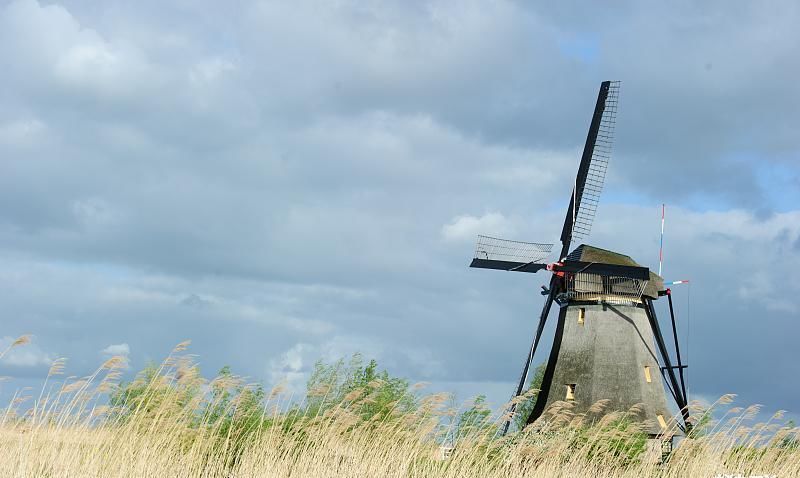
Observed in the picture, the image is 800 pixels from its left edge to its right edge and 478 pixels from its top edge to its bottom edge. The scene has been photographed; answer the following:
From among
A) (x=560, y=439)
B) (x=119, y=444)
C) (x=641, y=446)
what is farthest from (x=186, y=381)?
(x=641, y=446)

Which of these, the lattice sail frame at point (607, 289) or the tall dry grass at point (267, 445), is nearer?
the tall dry grass at point (267, 445)

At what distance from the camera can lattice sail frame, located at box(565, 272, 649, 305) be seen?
21625mm

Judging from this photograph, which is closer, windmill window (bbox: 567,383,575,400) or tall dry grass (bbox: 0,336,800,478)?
tall dry grass (bbox: 0,336,800,478)

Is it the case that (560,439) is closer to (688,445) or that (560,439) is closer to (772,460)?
(688,445)

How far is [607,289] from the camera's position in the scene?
2166 cm

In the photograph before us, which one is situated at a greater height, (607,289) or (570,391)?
(607,289)

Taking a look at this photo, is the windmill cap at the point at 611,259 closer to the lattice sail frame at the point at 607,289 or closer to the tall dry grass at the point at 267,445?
the lattice sail frame at the point at 607,289

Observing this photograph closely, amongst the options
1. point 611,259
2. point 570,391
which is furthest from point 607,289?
point 570,391

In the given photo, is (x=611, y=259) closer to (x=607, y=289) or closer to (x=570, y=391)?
(x=607, y=289)

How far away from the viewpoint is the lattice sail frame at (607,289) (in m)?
21.6

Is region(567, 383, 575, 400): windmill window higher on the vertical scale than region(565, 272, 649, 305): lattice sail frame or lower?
lower

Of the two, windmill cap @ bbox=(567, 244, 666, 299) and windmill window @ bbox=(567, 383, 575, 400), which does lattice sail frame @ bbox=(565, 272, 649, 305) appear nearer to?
windmill cap @ bbox=(567, 244, 666, 299)

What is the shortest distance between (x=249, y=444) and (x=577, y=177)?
1582 cm

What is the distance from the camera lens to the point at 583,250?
73.8 ft
